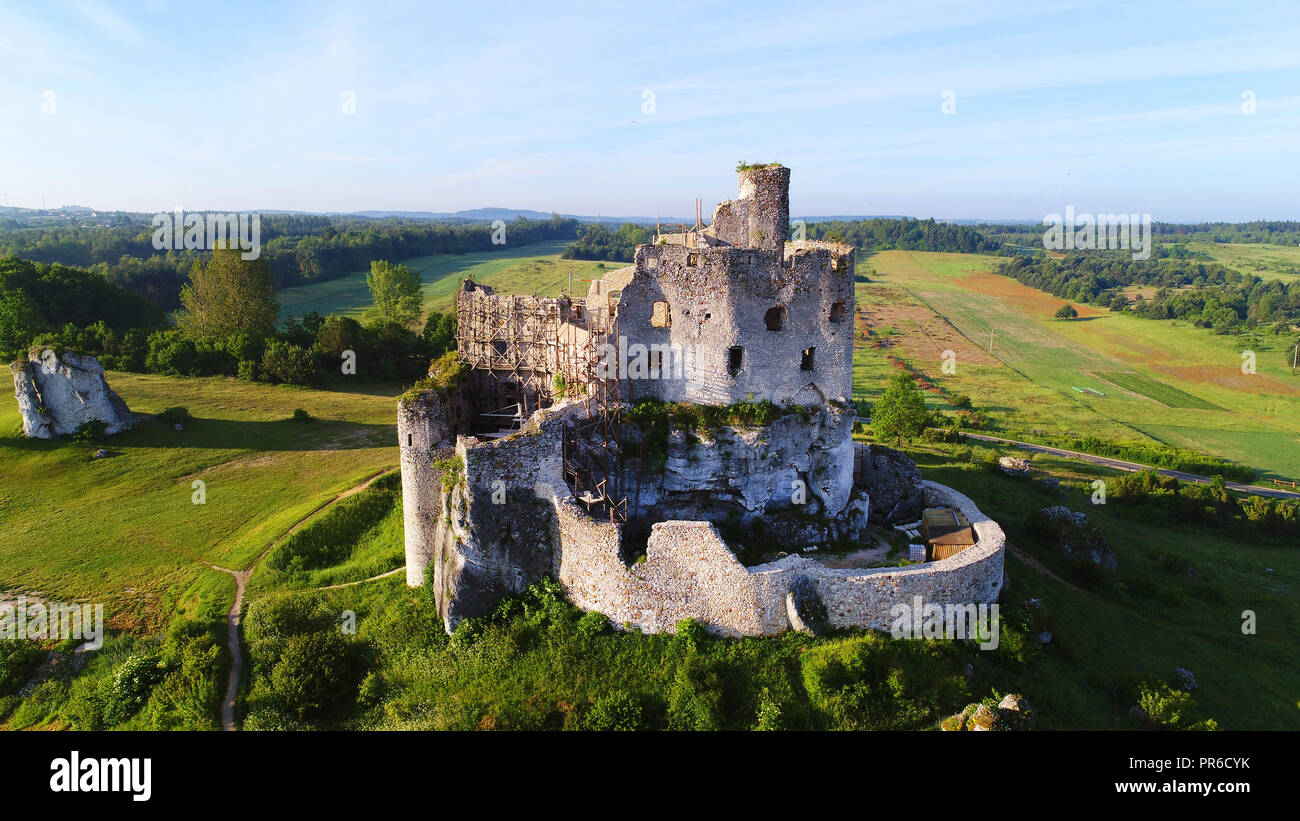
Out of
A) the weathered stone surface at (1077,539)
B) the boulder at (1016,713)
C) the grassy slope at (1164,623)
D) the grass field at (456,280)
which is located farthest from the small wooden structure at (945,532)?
the grass field at (456,280)

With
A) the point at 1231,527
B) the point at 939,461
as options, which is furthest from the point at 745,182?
the point at 1231,527

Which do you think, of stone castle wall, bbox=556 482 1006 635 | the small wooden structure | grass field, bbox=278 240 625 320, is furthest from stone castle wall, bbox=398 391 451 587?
grass field, bbox=278 240 625 320

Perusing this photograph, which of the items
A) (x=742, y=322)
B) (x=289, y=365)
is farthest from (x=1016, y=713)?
(x=289, y=365)

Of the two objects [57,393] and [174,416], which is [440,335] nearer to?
[174,416]

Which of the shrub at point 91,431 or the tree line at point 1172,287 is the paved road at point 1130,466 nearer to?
the shrub at point 91,431

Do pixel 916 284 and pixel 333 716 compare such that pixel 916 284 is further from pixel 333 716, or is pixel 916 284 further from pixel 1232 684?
pixel 333 716
